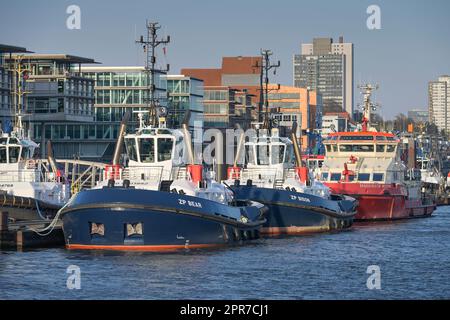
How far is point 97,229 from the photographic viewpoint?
48.4m

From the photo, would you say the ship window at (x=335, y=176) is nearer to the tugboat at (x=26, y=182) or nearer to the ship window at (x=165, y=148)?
the tugboat at (x=26, y=182)

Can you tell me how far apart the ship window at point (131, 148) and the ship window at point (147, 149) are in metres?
0.33

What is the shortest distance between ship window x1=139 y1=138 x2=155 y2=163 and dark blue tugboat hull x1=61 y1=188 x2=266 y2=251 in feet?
15.5

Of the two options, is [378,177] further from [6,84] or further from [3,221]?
[6,84]

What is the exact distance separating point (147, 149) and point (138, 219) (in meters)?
6.78

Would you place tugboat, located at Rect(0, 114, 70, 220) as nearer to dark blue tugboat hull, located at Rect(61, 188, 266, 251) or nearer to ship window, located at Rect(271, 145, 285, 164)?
dark blue tugboat hull, located at Rect(61, 188, 266, 251)

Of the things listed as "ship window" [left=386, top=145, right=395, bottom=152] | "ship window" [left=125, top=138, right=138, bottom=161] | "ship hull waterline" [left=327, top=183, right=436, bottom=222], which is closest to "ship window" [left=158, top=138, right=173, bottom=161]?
"ship window" [left=125, top=138, right=138, bottom=161]

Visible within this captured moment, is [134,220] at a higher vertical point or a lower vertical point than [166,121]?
lower

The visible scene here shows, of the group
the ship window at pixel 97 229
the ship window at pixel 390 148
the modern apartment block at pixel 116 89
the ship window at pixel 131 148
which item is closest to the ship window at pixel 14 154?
the ship window at pixel 131 148

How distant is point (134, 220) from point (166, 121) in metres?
9.30

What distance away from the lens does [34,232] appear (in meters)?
51.4

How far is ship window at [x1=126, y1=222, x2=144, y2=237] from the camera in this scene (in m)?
48.3
